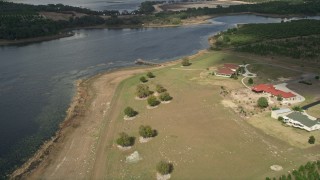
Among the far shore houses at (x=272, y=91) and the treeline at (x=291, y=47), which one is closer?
the far shore houses at (x=272, y=91)

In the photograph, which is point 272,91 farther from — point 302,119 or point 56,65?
point 56,65

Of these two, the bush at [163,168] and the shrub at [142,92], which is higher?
the shrub at [142,92]

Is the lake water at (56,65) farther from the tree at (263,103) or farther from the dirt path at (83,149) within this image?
the tree at (263,103)

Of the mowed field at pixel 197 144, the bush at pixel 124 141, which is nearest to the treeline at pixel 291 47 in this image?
the mowed field at pixel 197 144

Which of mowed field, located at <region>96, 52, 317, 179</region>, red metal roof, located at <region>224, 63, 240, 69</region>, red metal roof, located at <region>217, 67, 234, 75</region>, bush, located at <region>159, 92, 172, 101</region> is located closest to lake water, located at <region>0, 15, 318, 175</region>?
mowed field, located at <region>96, 52, 317, 179</region>

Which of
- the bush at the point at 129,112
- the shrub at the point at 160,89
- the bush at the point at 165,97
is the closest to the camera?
the bush at the point at 129,112

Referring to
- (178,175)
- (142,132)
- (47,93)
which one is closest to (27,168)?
(142,132)

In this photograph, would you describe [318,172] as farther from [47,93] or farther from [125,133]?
[47,93]

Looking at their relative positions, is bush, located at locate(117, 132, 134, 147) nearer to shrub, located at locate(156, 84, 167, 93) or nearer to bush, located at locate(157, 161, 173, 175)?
bush, located at locate(157, 161, 173, 175)

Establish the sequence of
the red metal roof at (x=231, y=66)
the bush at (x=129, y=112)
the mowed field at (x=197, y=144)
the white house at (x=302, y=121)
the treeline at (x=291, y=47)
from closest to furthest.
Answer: the mowed field at (x=197, y=144)
the white house at (x=302, y=121)
the bush at (x=129, y=112)
the red metal roof at (x=231, y=66)
the treeline at (x=291, y=47)
